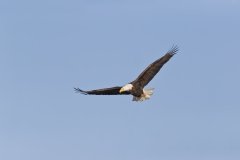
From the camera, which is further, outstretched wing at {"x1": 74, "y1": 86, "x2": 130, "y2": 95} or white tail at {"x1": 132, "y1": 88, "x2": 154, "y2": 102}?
outstretched wing at {"x1": 74, "y1": 86, "x2": 130, "y2": 95}

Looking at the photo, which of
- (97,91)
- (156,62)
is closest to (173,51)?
(156,62)

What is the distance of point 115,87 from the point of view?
112 ft

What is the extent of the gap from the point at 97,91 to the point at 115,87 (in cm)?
79

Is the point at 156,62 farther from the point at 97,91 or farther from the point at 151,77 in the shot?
the point at 97,91

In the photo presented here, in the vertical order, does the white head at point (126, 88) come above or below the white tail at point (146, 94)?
above

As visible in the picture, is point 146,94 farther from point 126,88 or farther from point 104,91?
point 104,91

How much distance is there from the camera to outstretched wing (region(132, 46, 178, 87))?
109 ft

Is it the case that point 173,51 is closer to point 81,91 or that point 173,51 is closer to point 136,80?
point 136,80

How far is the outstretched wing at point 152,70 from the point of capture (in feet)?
109

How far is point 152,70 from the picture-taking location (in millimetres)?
33344

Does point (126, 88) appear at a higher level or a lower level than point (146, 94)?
higher

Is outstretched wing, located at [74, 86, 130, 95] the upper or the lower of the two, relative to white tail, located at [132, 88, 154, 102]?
upper

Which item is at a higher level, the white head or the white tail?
the white head

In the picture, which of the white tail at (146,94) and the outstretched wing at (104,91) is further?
the outstretched wing at (104,91)
